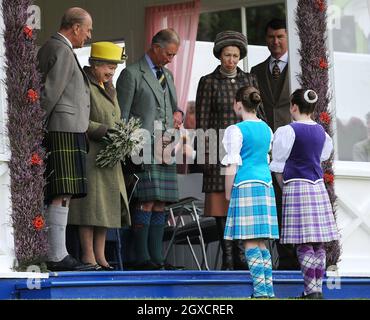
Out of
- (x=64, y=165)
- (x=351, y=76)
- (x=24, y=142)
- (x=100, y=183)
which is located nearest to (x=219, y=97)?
(x=351, y=76)

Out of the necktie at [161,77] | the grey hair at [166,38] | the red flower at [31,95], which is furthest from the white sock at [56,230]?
the grey hair at [166,38]

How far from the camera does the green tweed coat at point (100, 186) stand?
11094mm

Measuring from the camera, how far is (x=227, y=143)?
1048cm

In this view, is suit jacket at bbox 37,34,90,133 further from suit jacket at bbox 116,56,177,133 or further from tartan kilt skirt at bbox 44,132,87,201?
suit jacket at bbox 116,56,177,133

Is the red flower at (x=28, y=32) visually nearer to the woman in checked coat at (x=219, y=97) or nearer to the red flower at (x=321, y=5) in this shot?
the woman in checked coat at (x=219, y=97)

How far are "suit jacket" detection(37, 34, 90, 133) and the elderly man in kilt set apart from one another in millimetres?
893

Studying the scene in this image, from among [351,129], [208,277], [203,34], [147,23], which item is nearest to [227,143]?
[208,277]

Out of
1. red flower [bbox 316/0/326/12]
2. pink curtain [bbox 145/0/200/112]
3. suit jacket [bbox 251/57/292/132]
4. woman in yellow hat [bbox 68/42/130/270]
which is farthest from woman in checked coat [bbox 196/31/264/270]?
pink curtain [bbox 145/0/200/112]

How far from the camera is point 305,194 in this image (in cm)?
1077

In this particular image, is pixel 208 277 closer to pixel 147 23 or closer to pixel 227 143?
pixel 227 143

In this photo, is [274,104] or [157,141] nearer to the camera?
[157,141]

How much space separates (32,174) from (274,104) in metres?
2.98

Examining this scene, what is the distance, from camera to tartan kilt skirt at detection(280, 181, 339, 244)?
10.7m
